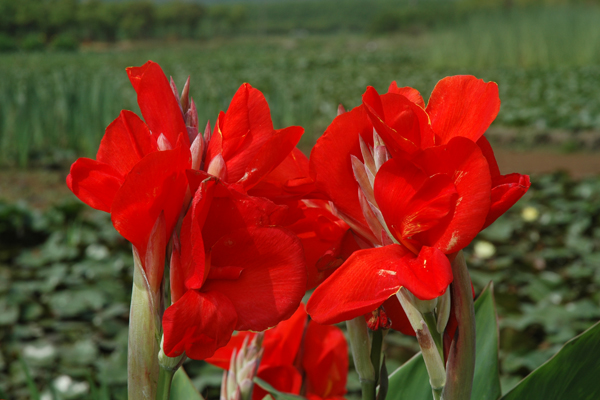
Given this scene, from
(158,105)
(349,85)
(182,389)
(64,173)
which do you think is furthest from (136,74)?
(349,85)

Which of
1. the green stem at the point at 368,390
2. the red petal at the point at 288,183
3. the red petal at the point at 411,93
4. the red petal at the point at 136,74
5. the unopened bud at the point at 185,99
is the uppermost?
the red petal at the point at 136,74

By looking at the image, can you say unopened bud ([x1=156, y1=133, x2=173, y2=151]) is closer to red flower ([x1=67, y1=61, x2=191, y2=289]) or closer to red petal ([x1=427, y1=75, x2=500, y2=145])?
red flower ([x1=67, y1=61, x2=191, y2=289])

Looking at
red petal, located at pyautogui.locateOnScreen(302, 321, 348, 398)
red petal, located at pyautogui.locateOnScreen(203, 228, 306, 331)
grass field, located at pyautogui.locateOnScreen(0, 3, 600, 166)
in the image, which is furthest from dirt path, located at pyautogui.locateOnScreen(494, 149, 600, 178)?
red petal, located at pyautogui.locateOnScreen(203, 228, 306, 331)

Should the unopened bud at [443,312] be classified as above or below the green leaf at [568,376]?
above

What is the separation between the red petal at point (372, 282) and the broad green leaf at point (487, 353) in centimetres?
26

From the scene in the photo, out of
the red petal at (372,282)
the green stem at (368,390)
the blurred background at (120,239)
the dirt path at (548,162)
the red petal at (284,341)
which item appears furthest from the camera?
the dirt path at (548,162)

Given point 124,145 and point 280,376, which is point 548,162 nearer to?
point 280,376

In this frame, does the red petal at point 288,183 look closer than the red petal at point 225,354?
Yes

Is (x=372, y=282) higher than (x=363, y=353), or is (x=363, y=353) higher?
(x=372, y=282)

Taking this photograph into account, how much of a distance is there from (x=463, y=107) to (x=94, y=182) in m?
0.24

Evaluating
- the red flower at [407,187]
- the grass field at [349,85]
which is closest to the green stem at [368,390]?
the red flower at [407,187]

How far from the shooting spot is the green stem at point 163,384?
1.04 ft

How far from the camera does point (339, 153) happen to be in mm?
326

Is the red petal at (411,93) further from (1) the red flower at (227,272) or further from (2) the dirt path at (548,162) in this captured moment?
(2) the dirt path at (548,162)
